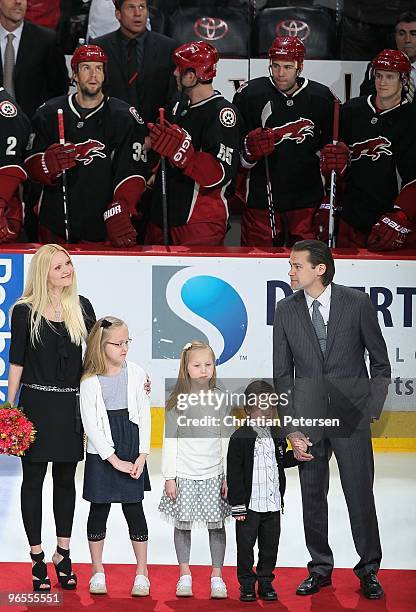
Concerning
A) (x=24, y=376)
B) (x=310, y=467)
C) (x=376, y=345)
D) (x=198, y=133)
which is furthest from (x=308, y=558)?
(x=198, y=133)

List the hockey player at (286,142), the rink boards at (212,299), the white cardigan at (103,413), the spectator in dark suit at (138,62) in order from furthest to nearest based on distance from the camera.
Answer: the spectator in dark suit at (138,62) → the hockey player at (286,142) → the rink boards at (212,299) → the white cardigan at (103,413)

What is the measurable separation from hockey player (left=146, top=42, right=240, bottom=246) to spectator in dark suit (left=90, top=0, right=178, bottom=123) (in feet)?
1.27

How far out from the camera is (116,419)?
4.81 m

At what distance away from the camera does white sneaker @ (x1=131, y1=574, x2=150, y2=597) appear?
4.76 meters

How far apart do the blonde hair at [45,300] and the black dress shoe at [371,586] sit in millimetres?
1353

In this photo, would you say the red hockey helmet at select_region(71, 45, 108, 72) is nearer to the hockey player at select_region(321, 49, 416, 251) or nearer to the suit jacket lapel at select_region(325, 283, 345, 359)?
the hockey player at select_region(321, 49, 416, 251)

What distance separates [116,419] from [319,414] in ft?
2.47

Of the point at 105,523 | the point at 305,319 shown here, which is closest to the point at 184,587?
the point at 105,523

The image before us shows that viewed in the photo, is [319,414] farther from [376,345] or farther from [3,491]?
[3,491]

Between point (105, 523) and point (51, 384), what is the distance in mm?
543

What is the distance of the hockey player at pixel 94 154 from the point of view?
7.20 metres

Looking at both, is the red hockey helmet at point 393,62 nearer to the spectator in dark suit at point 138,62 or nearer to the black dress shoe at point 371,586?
the spectator in dark suit at point 138,62

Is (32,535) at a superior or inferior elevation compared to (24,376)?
inferior

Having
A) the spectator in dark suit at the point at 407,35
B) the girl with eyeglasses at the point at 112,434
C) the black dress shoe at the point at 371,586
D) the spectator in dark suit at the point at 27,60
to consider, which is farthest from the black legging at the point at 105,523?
the spectator in dark suit at the point at 407,35
